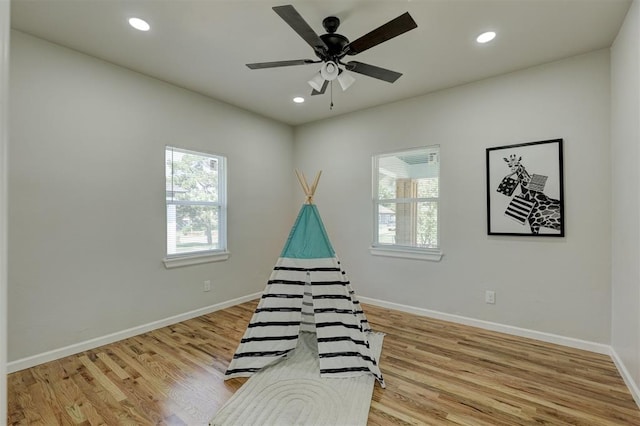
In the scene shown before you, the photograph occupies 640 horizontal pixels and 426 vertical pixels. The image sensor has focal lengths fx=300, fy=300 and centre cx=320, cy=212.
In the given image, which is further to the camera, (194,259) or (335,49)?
(194,259)

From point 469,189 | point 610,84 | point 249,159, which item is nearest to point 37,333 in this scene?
point 249,159

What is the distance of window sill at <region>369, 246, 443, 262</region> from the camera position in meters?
3.61

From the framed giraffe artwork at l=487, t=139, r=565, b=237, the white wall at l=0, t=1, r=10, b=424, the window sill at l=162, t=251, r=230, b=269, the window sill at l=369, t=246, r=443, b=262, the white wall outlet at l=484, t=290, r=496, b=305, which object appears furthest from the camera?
the window sill at l=369, t=246, r=443, b=262

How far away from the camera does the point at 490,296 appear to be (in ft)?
10.7

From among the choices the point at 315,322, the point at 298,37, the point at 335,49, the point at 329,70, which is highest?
the point at 298,37

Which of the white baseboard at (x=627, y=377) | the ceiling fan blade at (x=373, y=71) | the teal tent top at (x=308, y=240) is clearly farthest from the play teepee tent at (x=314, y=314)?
the white baseboard at (x=627, y=377)

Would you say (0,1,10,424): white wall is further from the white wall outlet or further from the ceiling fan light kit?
the white wall outlet

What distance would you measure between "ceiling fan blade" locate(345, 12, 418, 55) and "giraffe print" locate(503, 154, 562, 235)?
204 centimetres

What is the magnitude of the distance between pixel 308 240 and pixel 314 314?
2.01 feet

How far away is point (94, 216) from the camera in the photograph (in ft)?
9.39

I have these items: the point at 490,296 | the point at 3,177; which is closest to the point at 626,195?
the point at 490,296

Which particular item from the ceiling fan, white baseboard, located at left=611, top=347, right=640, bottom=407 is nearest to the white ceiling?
the ceiling fan

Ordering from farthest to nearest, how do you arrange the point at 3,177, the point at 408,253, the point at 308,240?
1. the point at 408,253
2. the point at 308,240
3. the point at 3,177

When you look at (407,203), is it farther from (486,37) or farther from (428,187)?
(486,37)
